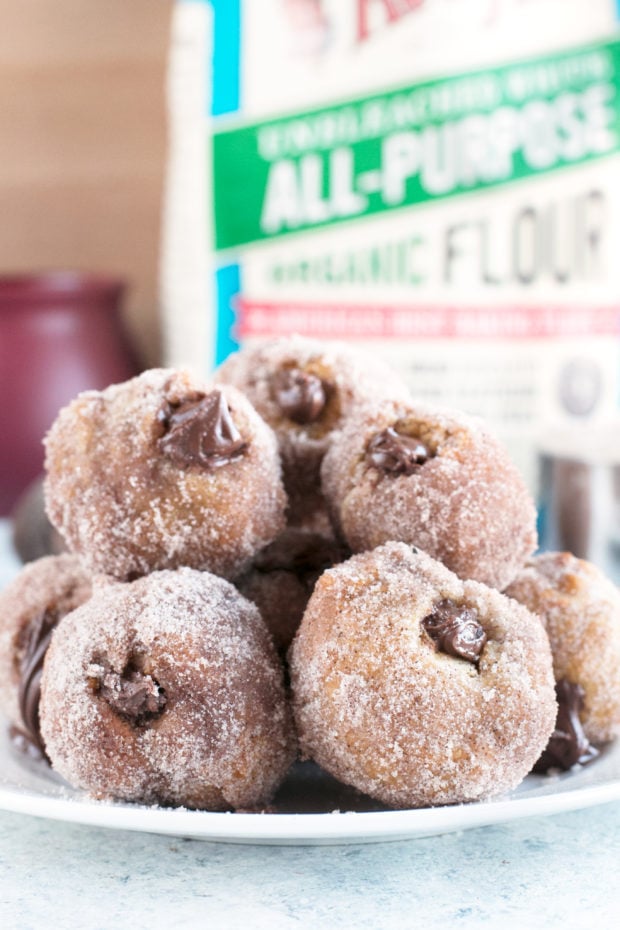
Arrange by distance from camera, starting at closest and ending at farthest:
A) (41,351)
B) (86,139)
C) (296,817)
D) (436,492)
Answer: (296,817), (436,492), (41,351), (86,139)

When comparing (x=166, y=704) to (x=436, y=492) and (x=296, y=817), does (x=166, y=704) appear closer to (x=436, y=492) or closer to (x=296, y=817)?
(x=296, y=817)

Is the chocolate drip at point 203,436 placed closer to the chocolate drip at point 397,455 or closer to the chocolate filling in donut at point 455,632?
the chocolate drip at point 397,455

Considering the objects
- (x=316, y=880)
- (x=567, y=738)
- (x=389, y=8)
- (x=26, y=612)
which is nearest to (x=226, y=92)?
(x=389, y=8)

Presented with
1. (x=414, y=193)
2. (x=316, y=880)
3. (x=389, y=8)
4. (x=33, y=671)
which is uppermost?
(x=389, y=8)

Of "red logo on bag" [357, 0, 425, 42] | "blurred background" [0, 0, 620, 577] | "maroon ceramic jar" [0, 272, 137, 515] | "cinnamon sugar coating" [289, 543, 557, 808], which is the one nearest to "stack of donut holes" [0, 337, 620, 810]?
"cinnamon sugar coating" [289, 543, 557, 808]

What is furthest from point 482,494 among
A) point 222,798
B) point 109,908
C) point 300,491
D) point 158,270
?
point 158,270

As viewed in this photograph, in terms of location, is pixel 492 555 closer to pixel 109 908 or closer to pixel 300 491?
pixel 300 491

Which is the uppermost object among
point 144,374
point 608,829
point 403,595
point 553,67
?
point 553,67
